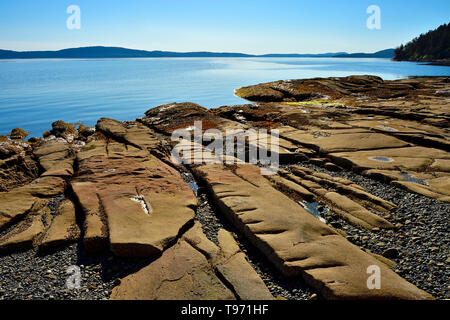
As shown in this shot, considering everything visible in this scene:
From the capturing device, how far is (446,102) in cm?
1812

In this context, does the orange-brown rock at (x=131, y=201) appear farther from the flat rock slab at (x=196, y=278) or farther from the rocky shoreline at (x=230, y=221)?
the flat rock slab at (x=196, y=278)

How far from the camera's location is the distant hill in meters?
103

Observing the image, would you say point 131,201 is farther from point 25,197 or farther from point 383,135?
point 383,135

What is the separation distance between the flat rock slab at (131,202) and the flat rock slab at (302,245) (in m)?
1.23

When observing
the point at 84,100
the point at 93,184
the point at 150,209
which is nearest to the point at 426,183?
the point at 150,209

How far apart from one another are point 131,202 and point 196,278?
296 cm

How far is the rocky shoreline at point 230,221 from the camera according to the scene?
4.38m

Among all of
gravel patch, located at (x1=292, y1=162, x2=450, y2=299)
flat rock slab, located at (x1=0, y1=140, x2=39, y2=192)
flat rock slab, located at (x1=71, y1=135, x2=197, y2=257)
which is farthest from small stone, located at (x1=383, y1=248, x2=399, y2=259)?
flat rock slab, located at (x1=0, y1=140, x2=39, y2=192)

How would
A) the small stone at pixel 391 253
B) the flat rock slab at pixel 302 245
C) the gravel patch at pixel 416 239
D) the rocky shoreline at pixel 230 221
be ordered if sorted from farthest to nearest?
1. the small stone at pixel 391 253
2. the gravel patch at pixel 416 239
3. the rocky shoreline at pixel 230 221
4. the flat rock slab at pixel 302 245

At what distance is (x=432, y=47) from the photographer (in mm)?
107312

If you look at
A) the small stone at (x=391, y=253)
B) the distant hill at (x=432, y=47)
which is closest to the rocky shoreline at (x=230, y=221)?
the small stone at (x=391, y=253)

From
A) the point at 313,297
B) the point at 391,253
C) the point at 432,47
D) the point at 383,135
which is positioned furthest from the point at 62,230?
the point at 432,47

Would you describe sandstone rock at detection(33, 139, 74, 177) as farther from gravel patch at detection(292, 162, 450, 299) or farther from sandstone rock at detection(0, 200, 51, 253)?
gravel patch at detection(292, 162, 450, 299)

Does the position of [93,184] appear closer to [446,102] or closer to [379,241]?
[379,241]
